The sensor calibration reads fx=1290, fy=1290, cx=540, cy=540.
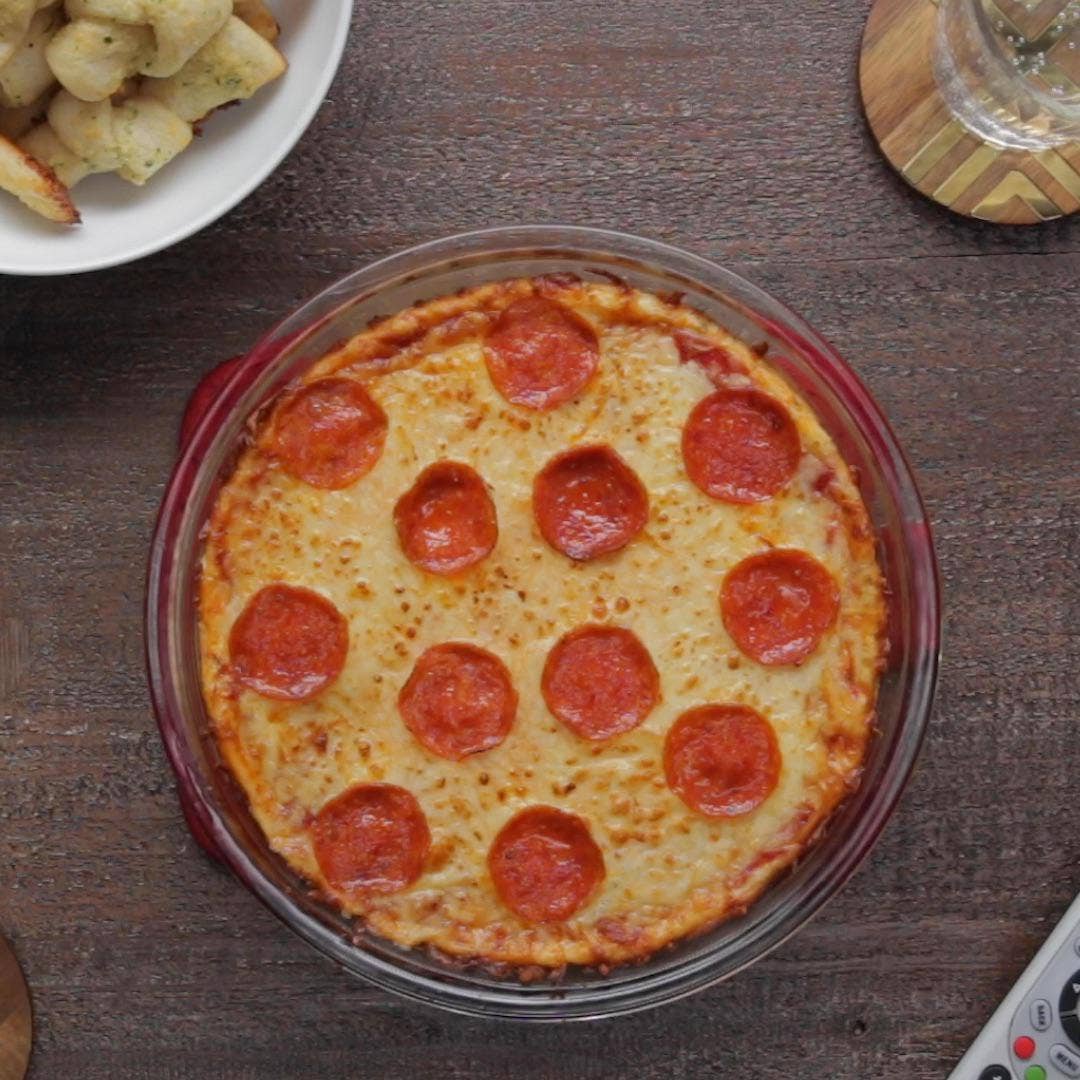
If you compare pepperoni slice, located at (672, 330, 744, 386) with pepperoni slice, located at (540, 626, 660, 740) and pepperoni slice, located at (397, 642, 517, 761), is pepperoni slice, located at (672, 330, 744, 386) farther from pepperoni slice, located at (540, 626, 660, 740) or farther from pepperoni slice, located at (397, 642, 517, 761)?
pepperoni slice, located at (397, 642, 517, 761)

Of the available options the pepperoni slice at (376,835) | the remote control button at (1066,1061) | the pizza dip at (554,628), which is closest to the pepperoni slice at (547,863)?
the pizza dip at (554,628)

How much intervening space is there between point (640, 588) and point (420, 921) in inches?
24.3

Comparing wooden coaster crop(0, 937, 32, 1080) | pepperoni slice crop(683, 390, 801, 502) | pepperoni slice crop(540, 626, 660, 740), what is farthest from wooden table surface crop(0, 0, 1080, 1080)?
pepperoni slice crop(540, 626, 660, 740)

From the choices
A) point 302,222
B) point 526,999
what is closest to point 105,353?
point 302,222

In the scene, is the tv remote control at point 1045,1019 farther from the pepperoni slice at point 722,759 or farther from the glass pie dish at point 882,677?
the pepperoni slice at point 722,759

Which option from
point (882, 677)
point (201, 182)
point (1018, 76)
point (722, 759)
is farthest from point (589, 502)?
point (1018, 76)

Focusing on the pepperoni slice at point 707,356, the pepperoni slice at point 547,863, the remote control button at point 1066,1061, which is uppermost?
the pepperoni slice at point 707,356

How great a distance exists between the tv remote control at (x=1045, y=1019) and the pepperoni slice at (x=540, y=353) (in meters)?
1.18

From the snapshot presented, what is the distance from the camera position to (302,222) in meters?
2.09

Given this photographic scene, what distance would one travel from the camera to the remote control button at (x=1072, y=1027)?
2.07 m

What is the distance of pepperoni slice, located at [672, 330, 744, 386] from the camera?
6.47 ft

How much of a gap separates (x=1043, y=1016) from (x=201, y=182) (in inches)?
73.7

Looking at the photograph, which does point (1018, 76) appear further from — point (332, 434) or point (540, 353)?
point (332, 434)

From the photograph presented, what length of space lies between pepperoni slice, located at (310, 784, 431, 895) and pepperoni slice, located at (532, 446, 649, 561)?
0.46 metres
